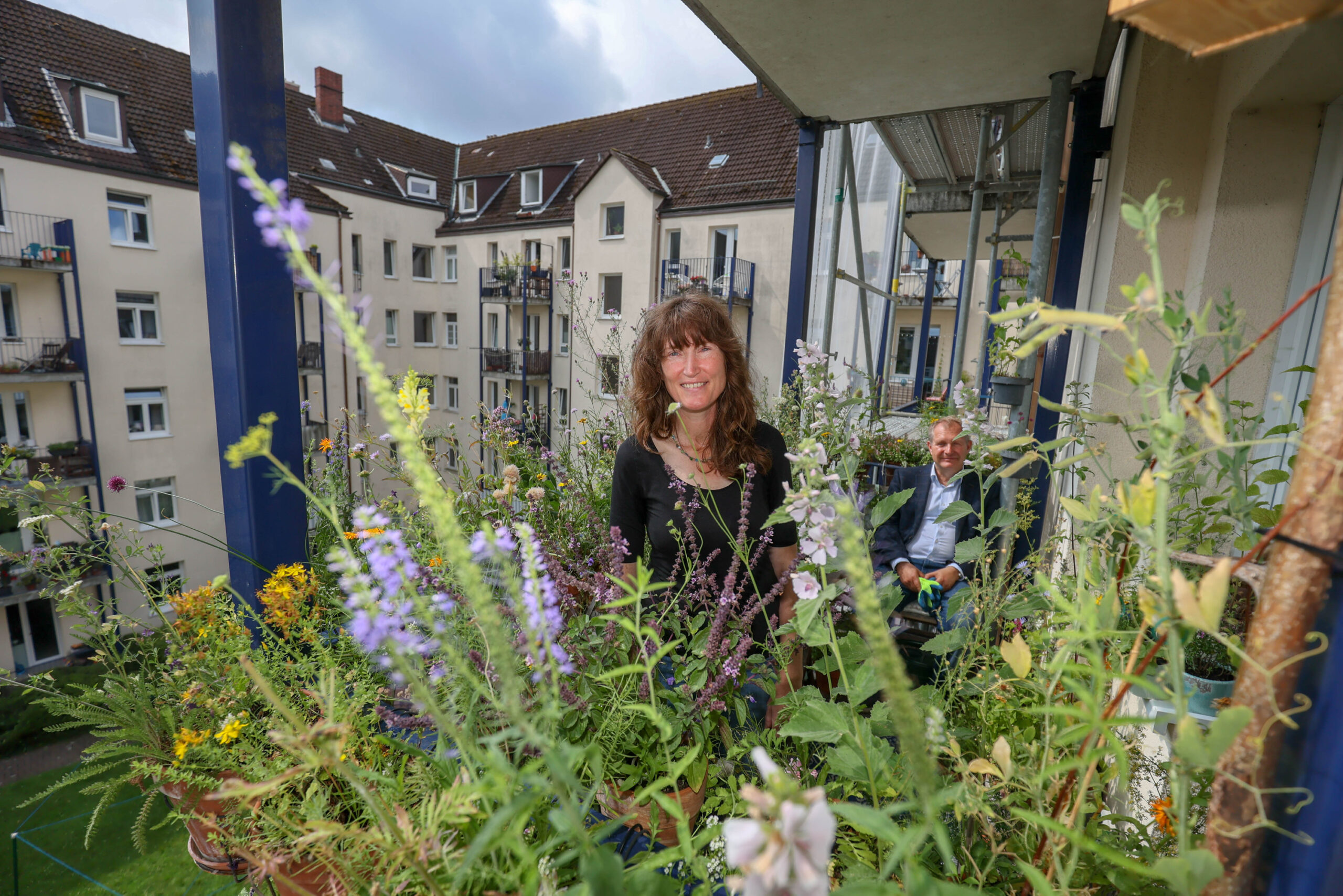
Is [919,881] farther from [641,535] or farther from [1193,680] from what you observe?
[641,535]

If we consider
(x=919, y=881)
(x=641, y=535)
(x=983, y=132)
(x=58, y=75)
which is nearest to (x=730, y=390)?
(x=641, y=535)

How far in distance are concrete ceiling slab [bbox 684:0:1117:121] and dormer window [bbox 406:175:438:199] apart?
677 inches

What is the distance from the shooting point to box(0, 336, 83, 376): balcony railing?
33.4 ft

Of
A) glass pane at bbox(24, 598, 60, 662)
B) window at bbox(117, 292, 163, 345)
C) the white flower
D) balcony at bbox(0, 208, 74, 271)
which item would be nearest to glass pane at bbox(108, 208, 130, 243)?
balcony at bbox(0, 208, 74, 271)

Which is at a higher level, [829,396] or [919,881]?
[829,396]

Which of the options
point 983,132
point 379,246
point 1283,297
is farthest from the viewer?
point 379,246

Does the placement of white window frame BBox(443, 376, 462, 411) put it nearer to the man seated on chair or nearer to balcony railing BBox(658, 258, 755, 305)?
balcony railing BBox(658, 258, 755, 305)

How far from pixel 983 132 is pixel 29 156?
569 inches

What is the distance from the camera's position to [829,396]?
211cm

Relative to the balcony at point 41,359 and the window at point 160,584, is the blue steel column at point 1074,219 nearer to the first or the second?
the window at point 160,584

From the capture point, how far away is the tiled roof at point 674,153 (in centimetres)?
1246

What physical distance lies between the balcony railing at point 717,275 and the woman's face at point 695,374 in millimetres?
10686

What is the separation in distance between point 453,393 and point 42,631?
10146 millimetres

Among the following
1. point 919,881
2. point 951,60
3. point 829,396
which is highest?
point 951,60
